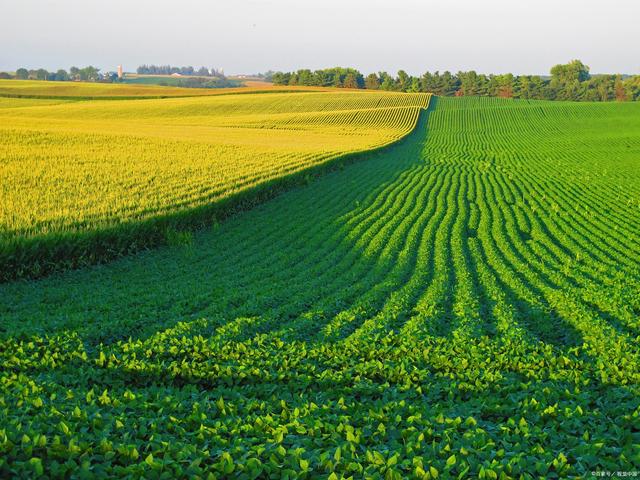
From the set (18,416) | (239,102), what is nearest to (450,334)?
(18,416)

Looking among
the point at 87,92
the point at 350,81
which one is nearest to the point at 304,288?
the point at 87,92

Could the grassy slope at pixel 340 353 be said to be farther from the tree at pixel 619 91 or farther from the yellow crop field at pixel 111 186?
the tree at pixel 619 91

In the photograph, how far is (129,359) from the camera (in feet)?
26.3

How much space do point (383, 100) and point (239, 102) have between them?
93.7ft

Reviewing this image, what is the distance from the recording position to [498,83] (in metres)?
151

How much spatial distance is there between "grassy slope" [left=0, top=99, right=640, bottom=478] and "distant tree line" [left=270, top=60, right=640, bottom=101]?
140654 millimetres

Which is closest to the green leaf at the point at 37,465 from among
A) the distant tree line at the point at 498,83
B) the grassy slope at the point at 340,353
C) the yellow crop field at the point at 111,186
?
the grassy slope at the point at 340,353

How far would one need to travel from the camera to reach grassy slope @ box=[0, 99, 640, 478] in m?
5.42

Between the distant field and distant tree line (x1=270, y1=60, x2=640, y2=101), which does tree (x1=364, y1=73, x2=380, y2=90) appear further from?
the distant field

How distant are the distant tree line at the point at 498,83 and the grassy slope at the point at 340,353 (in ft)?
461

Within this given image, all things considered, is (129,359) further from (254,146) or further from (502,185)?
(254,146)

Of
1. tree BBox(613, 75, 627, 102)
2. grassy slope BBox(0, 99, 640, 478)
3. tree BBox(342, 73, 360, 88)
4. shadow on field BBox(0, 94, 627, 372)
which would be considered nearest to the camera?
grassy slope BBox(0, 99, 640, 478)

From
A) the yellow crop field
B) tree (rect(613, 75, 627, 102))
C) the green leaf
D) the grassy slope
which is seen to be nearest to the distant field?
the yellow crop field

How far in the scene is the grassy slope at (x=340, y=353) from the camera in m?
5.42
